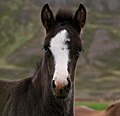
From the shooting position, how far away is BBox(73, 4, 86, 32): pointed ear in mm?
7973

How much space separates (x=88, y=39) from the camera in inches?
5832

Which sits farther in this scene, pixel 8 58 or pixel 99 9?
pixel 99 9

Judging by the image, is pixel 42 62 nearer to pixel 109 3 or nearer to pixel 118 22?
pixel 118 22

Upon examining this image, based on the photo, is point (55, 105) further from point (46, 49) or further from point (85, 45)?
point (85, 45)

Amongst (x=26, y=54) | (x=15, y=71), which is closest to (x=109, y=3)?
(x=26, y=54)

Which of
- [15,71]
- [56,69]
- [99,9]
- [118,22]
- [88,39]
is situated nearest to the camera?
[56,69]

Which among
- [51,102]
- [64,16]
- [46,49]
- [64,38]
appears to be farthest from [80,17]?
[51,102]

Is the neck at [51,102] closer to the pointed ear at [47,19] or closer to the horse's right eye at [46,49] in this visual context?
the horse's right eye at [46,49]

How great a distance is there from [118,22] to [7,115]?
158281 mm

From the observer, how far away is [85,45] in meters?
136

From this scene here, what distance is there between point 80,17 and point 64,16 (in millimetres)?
304

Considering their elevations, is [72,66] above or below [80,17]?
below

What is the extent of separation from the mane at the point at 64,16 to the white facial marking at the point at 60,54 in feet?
1.42

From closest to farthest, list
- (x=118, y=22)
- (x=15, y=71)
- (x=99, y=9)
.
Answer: (x=15, y=71)
(x=118, y=22)
(x=99, y=9)
